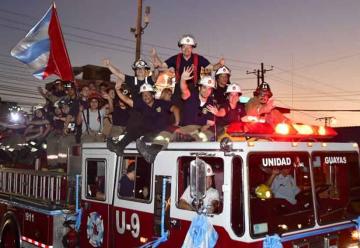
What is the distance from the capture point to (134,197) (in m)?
5.36

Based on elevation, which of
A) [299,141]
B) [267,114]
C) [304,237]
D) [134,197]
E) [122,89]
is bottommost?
[304,237]

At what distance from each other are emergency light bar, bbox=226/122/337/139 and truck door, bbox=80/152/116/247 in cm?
195

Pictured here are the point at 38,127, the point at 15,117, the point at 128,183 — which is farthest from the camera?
the point at 15,117

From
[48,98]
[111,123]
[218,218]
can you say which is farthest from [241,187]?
[48,98]

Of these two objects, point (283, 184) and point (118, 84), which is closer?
point (283, 184)

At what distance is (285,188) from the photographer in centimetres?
482

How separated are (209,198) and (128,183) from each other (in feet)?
4.54

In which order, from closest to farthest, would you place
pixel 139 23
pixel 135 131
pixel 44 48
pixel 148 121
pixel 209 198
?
pixel 209 198, pixel 135 131, pixel 148 121, pixel 44 48, pixel 139 23

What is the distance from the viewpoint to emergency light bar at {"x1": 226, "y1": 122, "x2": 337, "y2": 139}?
444 cm

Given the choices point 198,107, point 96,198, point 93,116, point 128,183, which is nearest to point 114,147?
point 128,183

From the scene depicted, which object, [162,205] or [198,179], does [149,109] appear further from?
[198,179]

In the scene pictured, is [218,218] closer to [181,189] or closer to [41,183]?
[181,189]

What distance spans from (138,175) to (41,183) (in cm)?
253

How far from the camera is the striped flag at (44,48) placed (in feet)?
28.7
